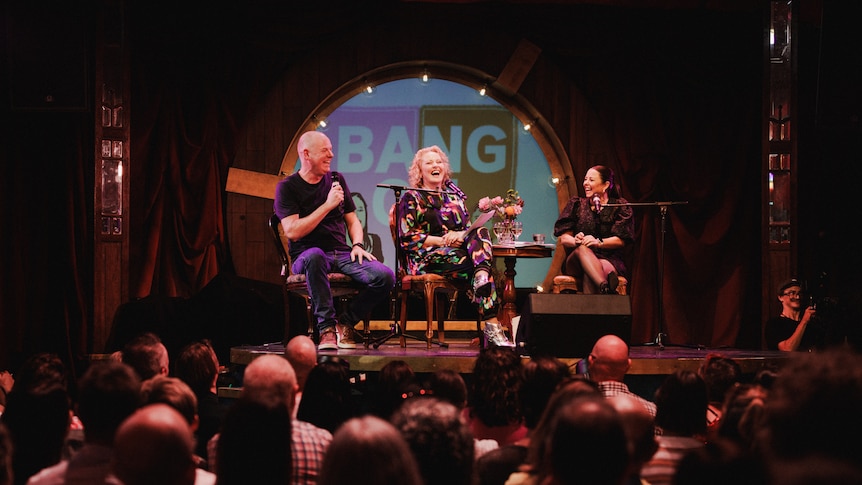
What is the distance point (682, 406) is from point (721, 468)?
1285mm

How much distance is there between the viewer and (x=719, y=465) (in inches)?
72.7

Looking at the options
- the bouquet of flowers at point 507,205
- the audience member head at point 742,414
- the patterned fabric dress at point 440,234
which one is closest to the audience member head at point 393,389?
the audience member head at point 742,414

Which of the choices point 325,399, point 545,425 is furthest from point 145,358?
point 545,425

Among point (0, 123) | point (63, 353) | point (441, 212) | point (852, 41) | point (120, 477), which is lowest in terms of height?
point (63, 353)

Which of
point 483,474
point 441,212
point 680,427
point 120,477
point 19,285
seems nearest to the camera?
point 120,477

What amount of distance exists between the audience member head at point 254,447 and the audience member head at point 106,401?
0.51 metres

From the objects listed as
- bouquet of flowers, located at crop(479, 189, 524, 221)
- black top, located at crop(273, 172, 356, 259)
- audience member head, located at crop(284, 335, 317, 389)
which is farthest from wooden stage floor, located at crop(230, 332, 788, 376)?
audience member head, located at crop(284, 335, 317, 389)

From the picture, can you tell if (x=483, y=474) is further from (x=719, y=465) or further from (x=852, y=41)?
(x=852, y=41)

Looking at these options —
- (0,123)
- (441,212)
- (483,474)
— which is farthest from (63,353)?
(483,474)

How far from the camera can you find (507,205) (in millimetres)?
7383

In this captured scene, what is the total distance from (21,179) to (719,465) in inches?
266

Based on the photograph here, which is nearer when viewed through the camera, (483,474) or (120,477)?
(120,477)

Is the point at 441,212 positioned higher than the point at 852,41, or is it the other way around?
the point at 852,41

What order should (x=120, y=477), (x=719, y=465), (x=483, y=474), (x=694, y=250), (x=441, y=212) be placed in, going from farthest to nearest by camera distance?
(x=694, y=250)
(x=441, y=212)
(x=483, y=474)
(x=120, y=477)
(x=719, y=465)
